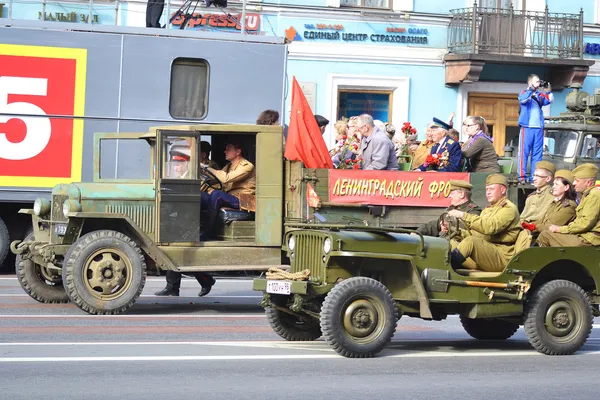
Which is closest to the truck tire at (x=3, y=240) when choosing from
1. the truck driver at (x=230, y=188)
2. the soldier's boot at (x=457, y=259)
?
the truck driver at (x=230, y=188)

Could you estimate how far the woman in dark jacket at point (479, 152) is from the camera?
16.1 metres

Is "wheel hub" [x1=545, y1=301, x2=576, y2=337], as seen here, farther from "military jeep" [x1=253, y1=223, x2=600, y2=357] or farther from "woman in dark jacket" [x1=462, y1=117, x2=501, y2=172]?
"woman in dark jacket" [x1=462, y1=117, x2=501, y2=172]

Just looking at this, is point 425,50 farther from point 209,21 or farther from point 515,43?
point 209,21

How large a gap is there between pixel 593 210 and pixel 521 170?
728cm

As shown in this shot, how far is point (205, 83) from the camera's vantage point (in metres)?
17.9

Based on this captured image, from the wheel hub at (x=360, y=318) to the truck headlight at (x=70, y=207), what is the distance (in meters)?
4.37

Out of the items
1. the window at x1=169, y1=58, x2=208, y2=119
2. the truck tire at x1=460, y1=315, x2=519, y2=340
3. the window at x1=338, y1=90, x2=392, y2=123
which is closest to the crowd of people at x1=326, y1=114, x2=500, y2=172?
the window at x1=169, y1=58, x2=208, y2=119

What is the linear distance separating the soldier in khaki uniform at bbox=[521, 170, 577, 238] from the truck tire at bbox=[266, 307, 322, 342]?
2.24 m

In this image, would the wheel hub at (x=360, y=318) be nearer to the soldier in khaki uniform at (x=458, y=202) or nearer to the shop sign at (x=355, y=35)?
the soldier in khaki uniform at (x=458, y=202)

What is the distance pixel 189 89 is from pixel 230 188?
158 inches

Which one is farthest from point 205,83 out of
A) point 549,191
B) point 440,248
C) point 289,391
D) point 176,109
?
point 289,391

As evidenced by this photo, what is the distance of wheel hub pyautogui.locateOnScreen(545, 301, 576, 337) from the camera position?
1110cm

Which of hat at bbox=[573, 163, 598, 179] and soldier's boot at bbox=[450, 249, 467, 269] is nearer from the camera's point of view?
soldier's boot at bbox=[450, 249, 467, 269]

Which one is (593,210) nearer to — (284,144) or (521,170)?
(284,144)
